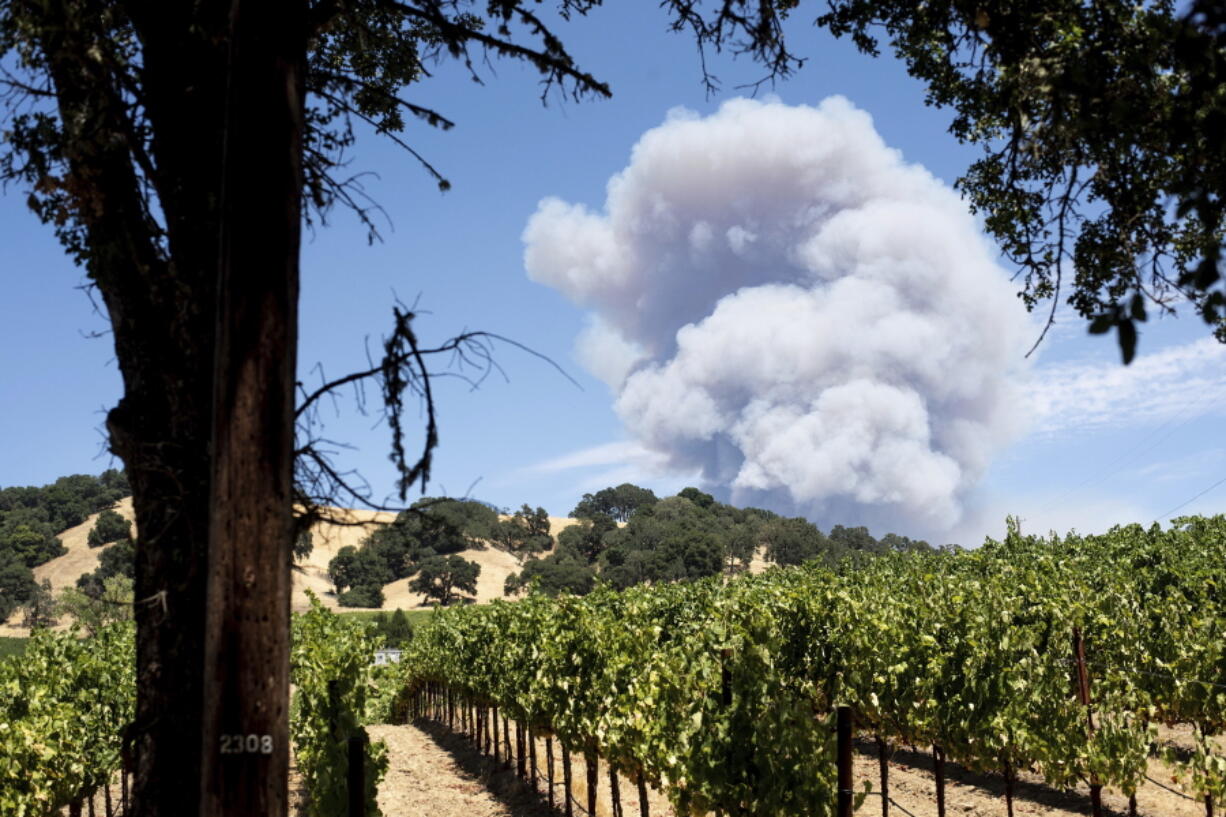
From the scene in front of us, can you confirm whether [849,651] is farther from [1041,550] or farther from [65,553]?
[65,553]

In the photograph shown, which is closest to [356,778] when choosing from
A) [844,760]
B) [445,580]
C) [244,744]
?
[844,760]

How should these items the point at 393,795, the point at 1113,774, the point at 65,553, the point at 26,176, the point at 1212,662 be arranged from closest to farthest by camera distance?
the point at 26,176, the point at 1113,774, the point at 1212,662, the point at 393,795, the point at 65,553


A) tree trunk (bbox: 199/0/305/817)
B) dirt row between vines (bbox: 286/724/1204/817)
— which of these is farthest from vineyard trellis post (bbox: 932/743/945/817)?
tree trunk (bbox: 199/0/305/817)

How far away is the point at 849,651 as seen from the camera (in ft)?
49.4

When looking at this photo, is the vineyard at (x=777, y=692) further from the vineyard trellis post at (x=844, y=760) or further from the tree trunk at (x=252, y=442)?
the tree trunk at (x=252, y=442)

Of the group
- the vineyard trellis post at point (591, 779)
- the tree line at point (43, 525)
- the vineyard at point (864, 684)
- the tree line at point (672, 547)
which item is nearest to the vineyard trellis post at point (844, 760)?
the vineyard at point (864, 684)

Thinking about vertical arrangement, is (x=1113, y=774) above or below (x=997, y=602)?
below

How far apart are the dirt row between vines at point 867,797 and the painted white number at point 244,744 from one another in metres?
9.14

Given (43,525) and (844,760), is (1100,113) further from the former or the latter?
(43,525)

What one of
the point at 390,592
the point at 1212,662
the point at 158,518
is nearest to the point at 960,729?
the point at 1212,662

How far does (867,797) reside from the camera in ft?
47.7

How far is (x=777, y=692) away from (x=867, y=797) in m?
7.39

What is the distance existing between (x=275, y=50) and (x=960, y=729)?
11.8 m

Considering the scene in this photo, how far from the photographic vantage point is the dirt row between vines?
15.1 metres
